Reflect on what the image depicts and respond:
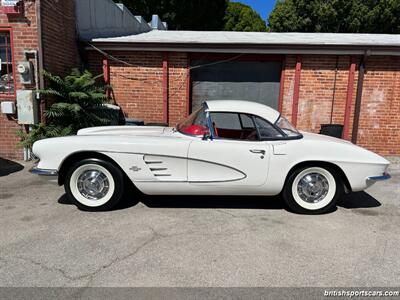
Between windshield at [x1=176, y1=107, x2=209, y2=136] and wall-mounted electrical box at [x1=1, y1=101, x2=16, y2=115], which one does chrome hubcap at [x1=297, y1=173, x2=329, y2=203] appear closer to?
windshield at [x1=176, y1=107, x2=209, y2=136]

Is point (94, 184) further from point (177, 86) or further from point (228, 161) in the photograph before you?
point (177, 86)

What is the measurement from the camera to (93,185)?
418cm

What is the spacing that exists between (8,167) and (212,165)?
470 centimetres

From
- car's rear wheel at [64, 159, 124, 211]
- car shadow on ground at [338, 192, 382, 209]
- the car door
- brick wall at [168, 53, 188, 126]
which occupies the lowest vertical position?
car shadow on ground at [338, 192, 382, 209]

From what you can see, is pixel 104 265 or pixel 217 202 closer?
pixel 104 265

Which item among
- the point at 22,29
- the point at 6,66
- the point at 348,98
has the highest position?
the point at 22,29

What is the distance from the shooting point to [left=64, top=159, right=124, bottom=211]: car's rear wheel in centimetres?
411

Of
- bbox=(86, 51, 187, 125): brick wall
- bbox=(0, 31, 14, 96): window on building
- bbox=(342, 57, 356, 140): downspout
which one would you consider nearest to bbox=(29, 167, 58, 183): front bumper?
bbox=(0, 31, 14, 96): window on building

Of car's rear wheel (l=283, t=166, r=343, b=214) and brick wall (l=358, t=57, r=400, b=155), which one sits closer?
car's rear wheel (l=283, t=166, r=343, b=214)

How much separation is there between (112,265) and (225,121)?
258 cm

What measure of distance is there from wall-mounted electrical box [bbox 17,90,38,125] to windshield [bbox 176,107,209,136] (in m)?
3.65
